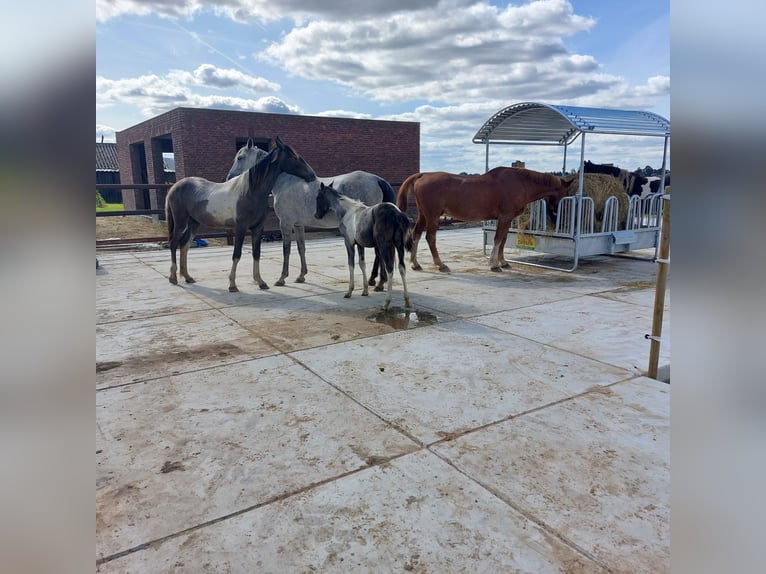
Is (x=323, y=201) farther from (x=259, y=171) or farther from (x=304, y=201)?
(x=259, y=171)

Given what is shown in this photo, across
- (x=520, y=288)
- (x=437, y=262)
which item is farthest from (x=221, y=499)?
(x=437, y=262)

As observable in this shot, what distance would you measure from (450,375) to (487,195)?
16.2ft

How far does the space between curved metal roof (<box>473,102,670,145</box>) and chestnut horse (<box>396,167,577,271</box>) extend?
97 centimetres

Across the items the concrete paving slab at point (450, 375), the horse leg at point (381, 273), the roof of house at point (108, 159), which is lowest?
the concrete paving slab at point (450, 375)

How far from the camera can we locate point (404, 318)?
5176 millimetres

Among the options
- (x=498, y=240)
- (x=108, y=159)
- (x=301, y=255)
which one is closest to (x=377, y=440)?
(x=301, y=255)

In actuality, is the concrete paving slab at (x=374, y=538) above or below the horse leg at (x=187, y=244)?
below

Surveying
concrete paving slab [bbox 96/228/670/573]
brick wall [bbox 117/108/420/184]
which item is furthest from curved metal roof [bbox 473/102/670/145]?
brick wall [bbox 117/108/420/184]

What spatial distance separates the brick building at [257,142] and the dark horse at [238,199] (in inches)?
290

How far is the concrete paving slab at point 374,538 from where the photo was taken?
6.12ft

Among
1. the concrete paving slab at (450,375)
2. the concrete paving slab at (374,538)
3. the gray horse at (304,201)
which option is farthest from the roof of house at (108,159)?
the concrete paving slab at (374,538)

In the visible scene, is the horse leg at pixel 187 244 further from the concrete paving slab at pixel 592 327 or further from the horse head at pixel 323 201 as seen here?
the concrete paving slab at pixel 592 327
